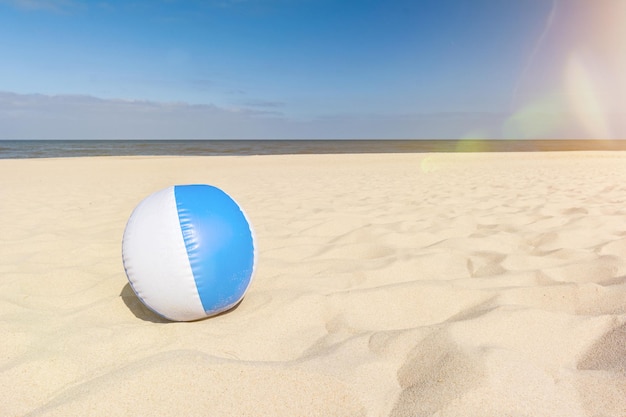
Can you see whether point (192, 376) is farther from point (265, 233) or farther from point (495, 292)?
point (265, 233)

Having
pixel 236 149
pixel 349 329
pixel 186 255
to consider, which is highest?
pixel 186 255

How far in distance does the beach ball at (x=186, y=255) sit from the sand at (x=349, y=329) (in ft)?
0.44

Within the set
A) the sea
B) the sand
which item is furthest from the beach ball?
the sea

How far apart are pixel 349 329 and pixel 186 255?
89 centimetres

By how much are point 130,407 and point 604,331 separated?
2.03 metres

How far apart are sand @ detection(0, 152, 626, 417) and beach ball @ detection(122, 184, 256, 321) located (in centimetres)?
13

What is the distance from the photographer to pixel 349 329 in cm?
218

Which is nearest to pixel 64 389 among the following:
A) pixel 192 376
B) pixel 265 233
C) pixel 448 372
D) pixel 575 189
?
pixel 192 376

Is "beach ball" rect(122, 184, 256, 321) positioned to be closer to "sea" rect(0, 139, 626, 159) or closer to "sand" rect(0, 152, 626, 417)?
"sand" rect(0, 152, 626, 417)

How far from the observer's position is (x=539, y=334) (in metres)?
2.00

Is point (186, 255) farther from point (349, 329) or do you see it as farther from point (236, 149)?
point (236, 149)

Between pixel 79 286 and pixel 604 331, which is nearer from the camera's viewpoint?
pixel 604 331

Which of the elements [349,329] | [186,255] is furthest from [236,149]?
[349,329]

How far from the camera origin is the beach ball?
2.16 meters
